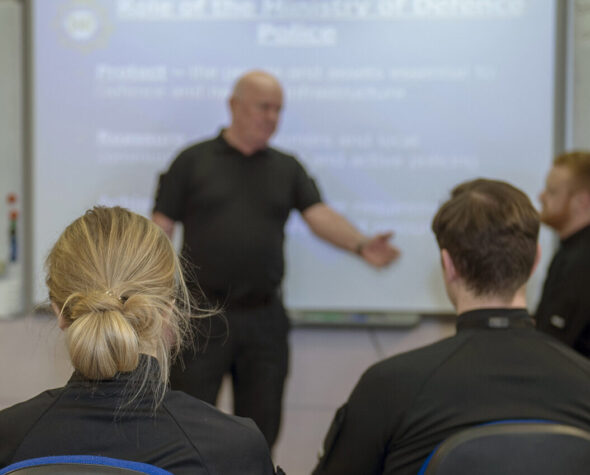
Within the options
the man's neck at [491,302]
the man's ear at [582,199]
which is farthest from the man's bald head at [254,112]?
the man's neck at [491,302]

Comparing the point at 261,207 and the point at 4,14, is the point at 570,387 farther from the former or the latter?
the point at 4,14

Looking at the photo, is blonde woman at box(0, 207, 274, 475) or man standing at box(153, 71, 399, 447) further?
man standing at box(153, 71, 399, 447)

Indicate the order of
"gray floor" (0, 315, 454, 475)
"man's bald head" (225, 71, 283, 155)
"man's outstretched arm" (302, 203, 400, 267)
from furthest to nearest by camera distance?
"gray floor" (0, 315, 454, 475) < "man's outstretched arm" (302, 203, 400, 267) < "man's bald head" (225, 71, 283, 155)

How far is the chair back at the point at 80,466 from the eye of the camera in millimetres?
938

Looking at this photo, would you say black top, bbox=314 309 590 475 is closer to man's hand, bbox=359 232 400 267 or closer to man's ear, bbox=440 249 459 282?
man's ear, bbox=440 249 459 282

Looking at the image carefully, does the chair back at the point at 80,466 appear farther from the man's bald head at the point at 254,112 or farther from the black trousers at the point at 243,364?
the man's bald head at the point at 254,112

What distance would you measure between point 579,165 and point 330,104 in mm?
1021


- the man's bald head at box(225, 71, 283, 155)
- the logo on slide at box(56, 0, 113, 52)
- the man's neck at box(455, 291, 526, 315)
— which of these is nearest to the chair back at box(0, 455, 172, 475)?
the man's neck at box(455, 291, 526, 315)

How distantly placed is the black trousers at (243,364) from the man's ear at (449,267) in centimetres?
111

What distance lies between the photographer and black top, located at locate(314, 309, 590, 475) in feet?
3.91

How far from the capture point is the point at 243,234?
249 centimetres

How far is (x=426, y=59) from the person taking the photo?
2973 millimetres

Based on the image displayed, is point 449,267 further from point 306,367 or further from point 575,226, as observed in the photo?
point 306,367

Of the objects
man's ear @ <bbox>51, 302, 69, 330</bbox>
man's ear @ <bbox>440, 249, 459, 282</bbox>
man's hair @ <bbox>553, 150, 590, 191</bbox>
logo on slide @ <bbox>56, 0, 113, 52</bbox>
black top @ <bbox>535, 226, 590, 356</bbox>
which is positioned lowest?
black top @ <bbox>535, 226, 590, 356</bbox>
